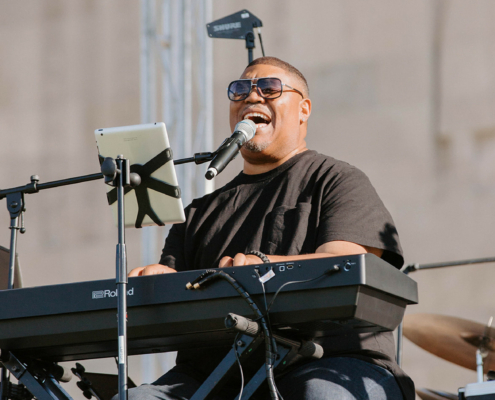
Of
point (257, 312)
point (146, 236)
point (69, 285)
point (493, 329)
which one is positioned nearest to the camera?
point (257, 312)

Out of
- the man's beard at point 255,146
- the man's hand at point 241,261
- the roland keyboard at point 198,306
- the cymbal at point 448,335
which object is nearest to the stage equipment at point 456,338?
the cymbal at point 448,335

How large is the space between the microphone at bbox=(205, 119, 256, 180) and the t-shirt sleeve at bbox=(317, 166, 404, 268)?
13.1 inches

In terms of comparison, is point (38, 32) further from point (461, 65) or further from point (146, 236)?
point (461, 65)

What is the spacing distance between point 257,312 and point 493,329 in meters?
1.86

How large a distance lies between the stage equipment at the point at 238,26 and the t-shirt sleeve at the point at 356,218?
130 cm

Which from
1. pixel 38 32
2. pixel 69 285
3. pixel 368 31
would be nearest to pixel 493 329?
pixel 69 285

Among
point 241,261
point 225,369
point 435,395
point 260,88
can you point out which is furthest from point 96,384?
point 435,395

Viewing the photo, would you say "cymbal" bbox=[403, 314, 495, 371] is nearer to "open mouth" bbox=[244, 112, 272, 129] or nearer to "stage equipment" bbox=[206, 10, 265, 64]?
"open mouth" bbox=[244, 112, 272, 129]

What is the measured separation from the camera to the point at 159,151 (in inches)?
74.5

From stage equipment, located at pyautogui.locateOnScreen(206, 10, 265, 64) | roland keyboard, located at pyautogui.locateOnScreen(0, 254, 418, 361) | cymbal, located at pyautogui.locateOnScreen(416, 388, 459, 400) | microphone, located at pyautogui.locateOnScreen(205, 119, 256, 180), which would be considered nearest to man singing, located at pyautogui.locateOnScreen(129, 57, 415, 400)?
roland keyboard, located at pyautogui.locateOnScreen(0, 254, 418, 361)

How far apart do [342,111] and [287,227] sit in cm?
360

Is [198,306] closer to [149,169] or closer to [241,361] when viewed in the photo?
[241,361]

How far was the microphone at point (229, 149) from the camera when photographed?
5.71ft

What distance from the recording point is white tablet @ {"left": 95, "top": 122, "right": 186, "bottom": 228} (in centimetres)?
189
